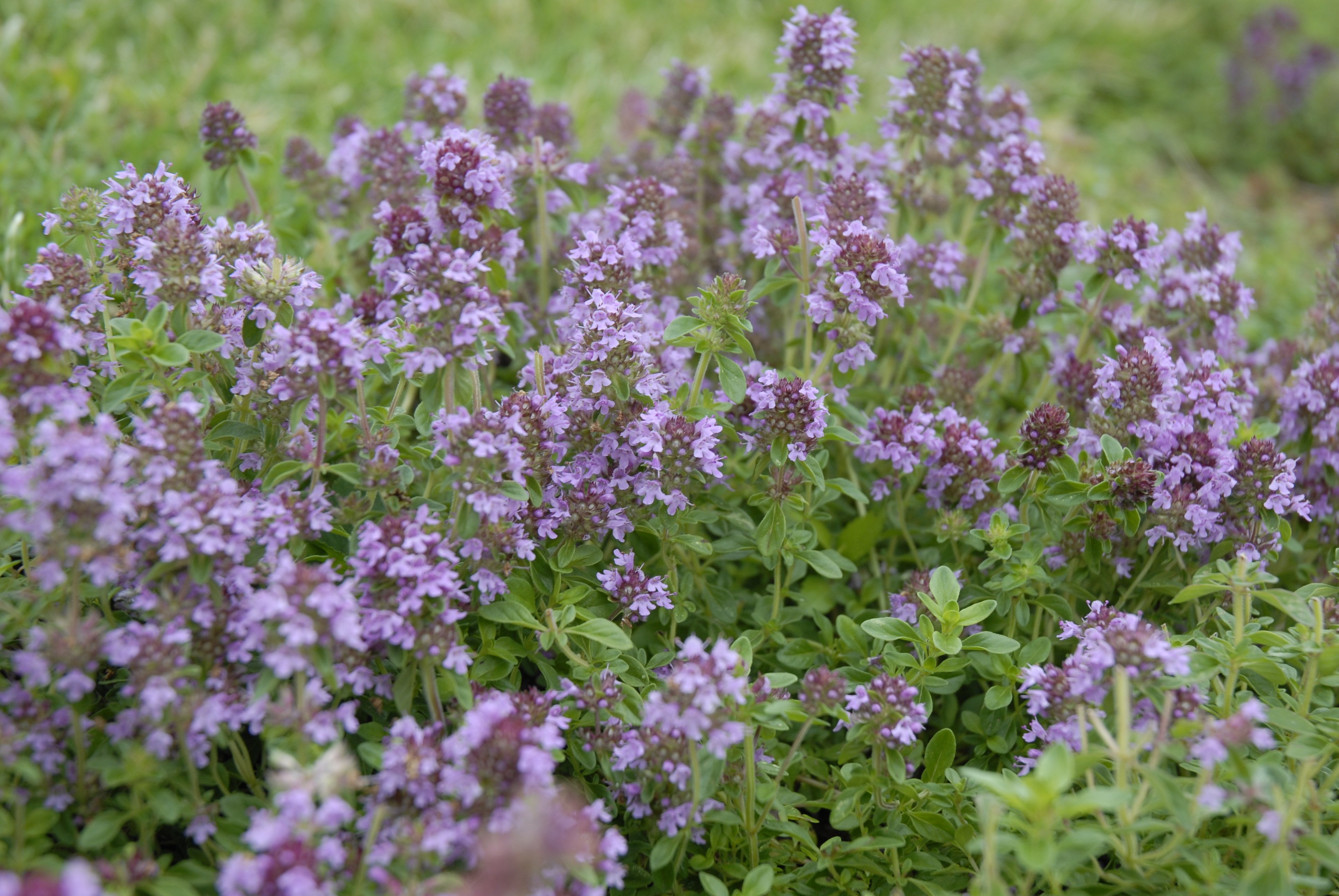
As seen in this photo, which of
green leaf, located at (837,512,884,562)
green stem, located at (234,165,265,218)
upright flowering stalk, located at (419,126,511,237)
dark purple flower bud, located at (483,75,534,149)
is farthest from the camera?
dark purple flower bud, located at (483,75,534,149)

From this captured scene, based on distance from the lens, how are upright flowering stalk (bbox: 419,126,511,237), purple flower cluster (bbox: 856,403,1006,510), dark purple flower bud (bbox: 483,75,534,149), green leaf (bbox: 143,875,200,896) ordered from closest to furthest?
green leaf (bbox: 143,875,200,896)
upright flowering stalk (bbox: 419,126,511,237)
purple flower cluster (bbox: 856,403,1006,510)
dark purple flower bud (bbox: 483,75,534,149)

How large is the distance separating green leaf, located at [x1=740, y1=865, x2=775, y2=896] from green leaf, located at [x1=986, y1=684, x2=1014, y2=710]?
66 centimetres

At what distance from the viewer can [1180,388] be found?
2844 millimetres

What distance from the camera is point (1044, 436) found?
8.53 feet

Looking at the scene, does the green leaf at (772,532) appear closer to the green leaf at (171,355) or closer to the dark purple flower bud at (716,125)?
the green leaf at (171,355)

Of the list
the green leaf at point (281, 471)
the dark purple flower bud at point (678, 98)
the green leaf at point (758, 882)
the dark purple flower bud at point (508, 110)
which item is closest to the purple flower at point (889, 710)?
the green leaf at point (758, 882)

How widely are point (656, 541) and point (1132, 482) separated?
3.79 feet

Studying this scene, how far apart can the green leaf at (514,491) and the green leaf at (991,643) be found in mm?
1037

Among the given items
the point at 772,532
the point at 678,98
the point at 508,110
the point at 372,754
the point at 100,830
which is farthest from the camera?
the point at 678,98

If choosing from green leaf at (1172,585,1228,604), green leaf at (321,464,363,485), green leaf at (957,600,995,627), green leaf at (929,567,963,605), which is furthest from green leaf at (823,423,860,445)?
green leaf at (321,464,363,485)

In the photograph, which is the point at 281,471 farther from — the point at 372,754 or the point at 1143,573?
the point at 1143,573

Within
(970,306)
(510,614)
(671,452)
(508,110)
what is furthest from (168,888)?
(970,306)

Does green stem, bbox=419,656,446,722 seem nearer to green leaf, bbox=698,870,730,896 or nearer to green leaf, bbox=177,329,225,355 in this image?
green leaf, bbox=698,870,730,896

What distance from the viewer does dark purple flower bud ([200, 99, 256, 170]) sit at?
3.12 meters
